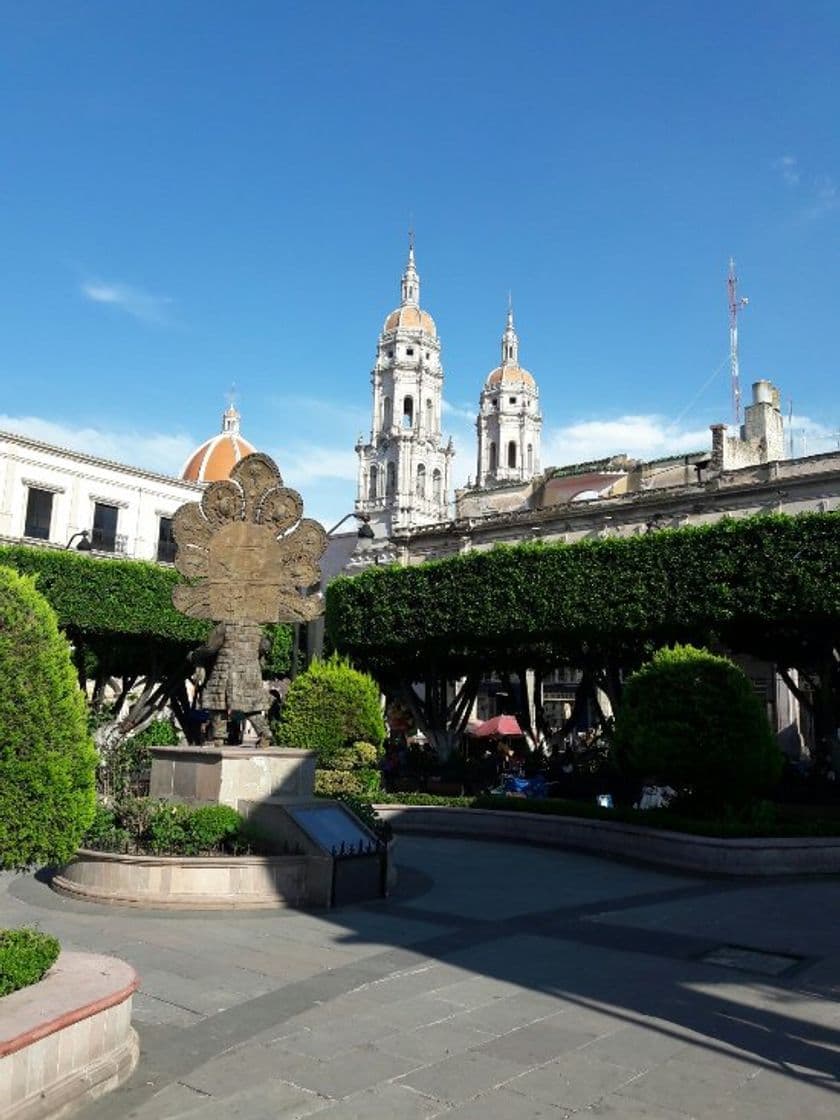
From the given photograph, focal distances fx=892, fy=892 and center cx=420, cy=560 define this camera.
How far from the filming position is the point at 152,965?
8.62 m

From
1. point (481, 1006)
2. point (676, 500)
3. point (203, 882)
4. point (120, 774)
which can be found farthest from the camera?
point (676, 500)

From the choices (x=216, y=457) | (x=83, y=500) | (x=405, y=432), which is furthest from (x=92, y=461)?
(x=405, y=432)

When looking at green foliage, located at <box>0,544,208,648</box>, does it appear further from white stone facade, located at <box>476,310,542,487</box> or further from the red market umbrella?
white stone facade, located at <box>476,310,542,487</box>

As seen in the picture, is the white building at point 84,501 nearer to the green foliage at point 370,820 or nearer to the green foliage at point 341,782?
the green foliage at point 341,782

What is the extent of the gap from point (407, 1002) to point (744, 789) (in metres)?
10.7

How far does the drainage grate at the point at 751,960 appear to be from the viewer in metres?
8.67

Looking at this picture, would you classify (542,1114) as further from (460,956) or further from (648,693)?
(648,693)

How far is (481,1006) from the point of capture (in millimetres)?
7477

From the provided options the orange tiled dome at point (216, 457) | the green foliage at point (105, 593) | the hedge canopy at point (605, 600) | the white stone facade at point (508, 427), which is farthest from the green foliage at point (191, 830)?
the white stone facade at point (508, 427)

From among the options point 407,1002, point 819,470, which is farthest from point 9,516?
point 407,1002

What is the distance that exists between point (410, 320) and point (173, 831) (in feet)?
335

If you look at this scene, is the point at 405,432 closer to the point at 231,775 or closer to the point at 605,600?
the point at 605,600

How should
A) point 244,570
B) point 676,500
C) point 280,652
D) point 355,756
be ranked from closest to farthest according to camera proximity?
point 244,570 → point 355,756 → point 280,652 → point 676,500

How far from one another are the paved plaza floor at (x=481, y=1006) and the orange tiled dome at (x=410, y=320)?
10068 centimetres
